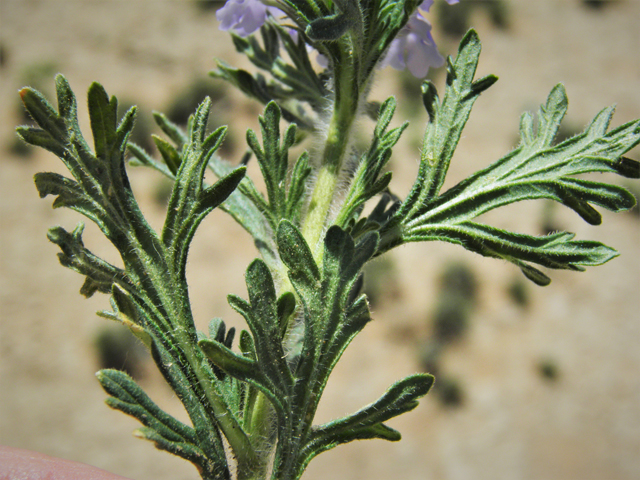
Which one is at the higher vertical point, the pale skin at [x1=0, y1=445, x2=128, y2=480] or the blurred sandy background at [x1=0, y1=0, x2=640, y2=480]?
the blurred sandy background at [x1=0, y1=0, x2=640, y2=480]

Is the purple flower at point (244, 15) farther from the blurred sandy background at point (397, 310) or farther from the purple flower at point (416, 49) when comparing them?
the blurred sandy background at point (397, 310)

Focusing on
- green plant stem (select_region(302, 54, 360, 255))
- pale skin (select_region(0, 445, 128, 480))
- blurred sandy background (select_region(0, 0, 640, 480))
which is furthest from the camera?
blurred sandy background (select_region(0, 0, 640, 480))

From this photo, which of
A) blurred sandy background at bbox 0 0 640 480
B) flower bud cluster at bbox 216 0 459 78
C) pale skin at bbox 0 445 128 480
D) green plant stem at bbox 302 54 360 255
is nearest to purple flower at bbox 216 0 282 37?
flower bud cluster at bbox 216 0 459 78

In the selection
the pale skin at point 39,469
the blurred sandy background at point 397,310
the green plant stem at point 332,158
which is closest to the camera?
the green plant stem at point 332,158

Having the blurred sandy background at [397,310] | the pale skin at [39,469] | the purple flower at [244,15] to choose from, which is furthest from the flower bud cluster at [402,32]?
the blurred sandy background at [397,310]

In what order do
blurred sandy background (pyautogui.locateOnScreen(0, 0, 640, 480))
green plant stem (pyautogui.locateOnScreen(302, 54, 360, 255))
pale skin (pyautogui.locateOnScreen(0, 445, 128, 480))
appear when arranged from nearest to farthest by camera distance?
green plant stem (pyautogui.locateOnScreen(302, 54, 360, 255)), pale skin (pyautogui.locateOnScreen(0, 445, 128, 480)), blurred sandy background (pyautogui.locateOnScreen(0, 0, 640, 480))

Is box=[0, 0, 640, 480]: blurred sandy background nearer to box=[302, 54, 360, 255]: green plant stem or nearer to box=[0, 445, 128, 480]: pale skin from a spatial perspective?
box=[0, 445, 128, 480]: pale skin

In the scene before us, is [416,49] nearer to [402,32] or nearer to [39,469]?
[402,32]

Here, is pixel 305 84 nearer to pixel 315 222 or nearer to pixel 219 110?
pixel 315 222
